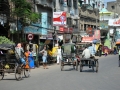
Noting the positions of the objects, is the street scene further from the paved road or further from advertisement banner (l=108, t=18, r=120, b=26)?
advertisement banner (l=108, t=18, r=120, b=26)

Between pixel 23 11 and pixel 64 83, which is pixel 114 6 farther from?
pixel 64 83

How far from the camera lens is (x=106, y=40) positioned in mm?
69688

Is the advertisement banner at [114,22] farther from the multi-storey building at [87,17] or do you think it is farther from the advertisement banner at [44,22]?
the advertisement banner at [44,22]

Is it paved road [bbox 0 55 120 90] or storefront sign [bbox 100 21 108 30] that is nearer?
paved road [bbox 0 55 120 90]

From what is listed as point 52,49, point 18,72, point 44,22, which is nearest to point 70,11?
point 44,22

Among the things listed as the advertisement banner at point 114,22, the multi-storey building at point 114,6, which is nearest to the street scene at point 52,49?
the advertisement banner at point 114,22

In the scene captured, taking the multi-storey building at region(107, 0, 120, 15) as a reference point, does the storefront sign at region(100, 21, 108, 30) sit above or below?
below

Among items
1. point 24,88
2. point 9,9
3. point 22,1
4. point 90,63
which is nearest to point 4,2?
point 9,9

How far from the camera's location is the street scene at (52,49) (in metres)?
14.3

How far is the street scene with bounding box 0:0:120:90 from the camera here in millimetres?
14273

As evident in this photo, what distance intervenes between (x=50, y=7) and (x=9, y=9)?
1253cm

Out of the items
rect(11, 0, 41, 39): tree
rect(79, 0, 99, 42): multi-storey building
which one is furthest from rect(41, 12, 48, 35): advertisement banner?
rect(79, 0, 99, 42): multi-storey building

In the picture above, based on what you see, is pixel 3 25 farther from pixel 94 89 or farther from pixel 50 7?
pixel 94 89

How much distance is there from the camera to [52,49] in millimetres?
33781
